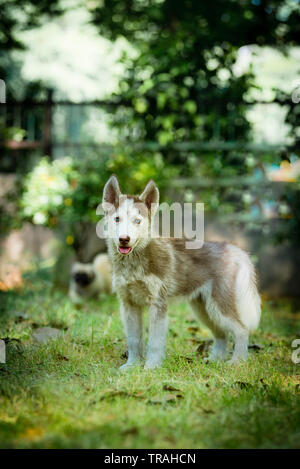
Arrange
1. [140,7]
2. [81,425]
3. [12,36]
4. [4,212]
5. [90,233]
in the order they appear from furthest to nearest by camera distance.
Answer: [12,36] < [140,7] < [4,212] < [90,233] < [81,425]

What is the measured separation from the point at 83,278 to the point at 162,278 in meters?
3.07

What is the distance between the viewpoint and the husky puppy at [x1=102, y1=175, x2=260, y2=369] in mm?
4020

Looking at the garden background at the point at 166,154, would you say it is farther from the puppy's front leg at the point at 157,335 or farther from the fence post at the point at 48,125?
the puppy's front leg at the point at 157,335

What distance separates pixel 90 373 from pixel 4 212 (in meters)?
5.26

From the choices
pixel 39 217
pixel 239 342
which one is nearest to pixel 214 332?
pixel 239 342

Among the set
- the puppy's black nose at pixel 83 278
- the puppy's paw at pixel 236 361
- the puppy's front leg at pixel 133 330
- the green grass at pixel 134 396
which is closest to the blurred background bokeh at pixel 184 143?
the puppy's black nose at pixel 83 278

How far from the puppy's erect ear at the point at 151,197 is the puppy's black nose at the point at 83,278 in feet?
10.3

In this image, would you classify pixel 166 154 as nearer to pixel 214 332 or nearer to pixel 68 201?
pixel 68 201

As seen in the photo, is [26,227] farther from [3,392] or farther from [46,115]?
[3,392]

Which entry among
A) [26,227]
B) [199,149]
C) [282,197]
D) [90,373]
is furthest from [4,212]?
[90,373]

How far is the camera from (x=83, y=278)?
23.2 feet

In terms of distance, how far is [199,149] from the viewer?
8.48 meters

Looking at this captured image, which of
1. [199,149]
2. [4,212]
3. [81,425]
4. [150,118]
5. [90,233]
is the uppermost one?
[150,118]

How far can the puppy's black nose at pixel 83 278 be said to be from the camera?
23.2 ft
